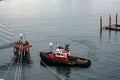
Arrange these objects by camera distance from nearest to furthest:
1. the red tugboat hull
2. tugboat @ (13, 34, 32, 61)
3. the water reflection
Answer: the water reflection
the red tugboat hull
tugboat @ (13, 34, 32, 61)

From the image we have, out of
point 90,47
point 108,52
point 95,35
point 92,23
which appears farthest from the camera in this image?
point 92,23

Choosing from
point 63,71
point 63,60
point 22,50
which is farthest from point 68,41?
point 63,71

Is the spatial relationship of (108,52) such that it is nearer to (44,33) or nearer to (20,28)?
(44,33)

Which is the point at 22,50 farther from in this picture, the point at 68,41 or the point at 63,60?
the point at 68,41

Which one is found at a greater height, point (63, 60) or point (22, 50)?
point (22, 50)

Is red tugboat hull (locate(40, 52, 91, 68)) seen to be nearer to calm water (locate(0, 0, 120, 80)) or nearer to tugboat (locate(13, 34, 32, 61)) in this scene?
calm water (locate(0, 0, 120, 80))

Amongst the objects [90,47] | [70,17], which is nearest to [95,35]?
[90,47]

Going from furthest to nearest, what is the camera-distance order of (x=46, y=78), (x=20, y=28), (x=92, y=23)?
(x=92, y=23)
(x=20, y=28)
(x=46, y=78)

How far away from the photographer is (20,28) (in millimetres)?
144625

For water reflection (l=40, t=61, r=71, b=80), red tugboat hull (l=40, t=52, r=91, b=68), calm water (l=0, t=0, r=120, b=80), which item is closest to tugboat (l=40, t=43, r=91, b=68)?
red tugboat hull (l=40, t=52, r=91, b=68)

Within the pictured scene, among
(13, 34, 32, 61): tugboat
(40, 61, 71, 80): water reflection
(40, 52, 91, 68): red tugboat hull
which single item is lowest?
(40, 61, 71, 80): water reflection

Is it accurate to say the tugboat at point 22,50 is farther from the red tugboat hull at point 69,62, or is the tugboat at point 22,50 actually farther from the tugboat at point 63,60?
the tugboat at point 63,60

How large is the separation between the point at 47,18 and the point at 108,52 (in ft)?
275

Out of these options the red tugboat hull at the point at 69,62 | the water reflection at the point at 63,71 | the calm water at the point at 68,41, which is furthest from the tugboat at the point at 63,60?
the calm water at the point at 68,41
